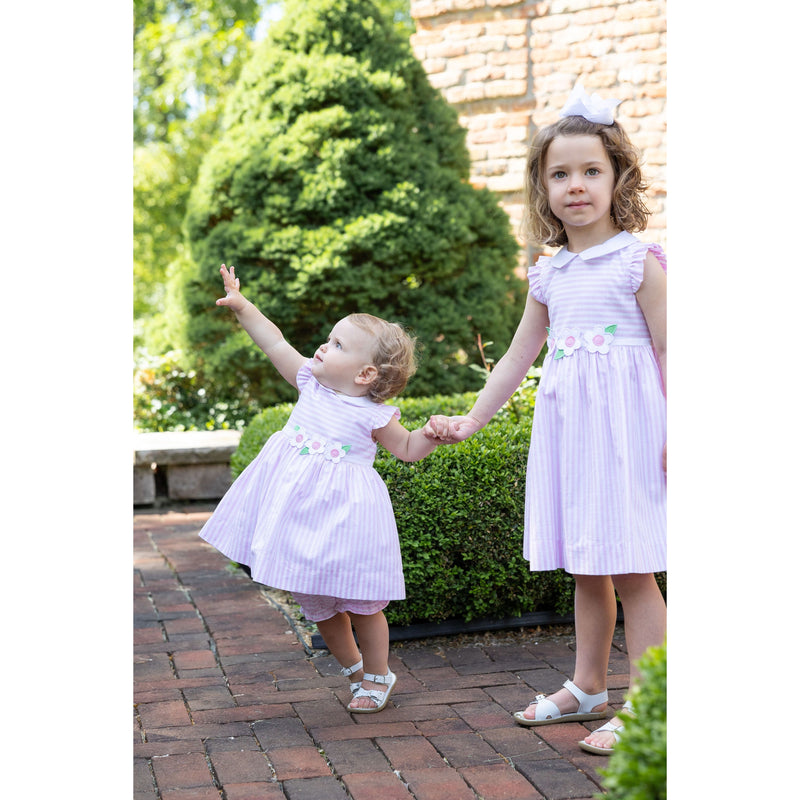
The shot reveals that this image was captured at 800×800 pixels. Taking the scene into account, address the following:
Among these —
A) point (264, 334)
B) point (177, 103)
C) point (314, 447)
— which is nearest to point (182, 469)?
point (264, 334)

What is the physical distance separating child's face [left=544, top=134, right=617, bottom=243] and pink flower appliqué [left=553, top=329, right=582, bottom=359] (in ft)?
0.97

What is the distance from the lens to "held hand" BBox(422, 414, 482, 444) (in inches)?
106

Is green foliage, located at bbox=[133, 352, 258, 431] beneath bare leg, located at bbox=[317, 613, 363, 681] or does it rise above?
above

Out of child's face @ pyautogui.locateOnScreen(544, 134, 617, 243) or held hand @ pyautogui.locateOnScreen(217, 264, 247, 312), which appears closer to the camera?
child's face @ pyautogui.locateOnScreen(544, 134, 617, 243)

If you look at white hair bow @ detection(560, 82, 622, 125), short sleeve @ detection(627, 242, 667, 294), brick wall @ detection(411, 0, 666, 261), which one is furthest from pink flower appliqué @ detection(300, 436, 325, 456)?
brick wall @ detection(411, 0, 666, 261)

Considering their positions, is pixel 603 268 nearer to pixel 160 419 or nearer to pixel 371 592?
pixel 371 592

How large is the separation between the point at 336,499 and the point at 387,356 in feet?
1.43

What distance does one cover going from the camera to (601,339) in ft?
8.34

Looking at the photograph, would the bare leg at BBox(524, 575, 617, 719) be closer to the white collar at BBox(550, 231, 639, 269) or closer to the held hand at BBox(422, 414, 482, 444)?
the held hand at BBox(422, 414, 482, 444)

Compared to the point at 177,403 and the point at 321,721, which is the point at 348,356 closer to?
the point at 321,721
